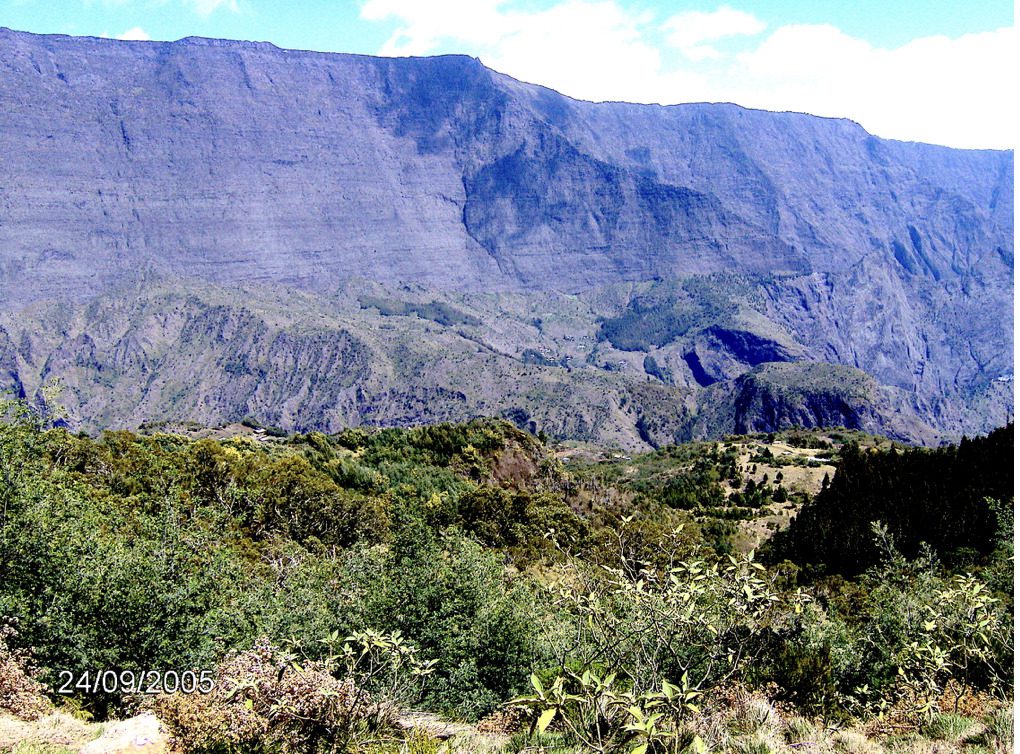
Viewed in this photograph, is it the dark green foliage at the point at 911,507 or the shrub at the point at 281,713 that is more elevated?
the shrub at the point at 281,713

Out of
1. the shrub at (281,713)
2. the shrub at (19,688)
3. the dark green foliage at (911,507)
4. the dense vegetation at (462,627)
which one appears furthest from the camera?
the dark green foliage at (911,507)

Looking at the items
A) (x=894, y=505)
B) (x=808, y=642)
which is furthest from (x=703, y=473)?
(x=808, y=642)

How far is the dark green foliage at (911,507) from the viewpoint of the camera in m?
38.5

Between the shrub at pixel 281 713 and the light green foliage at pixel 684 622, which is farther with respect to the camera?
the light green foliage at pixel 684 622

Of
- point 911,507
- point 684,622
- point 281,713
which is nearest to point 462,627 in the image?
point 281,713
